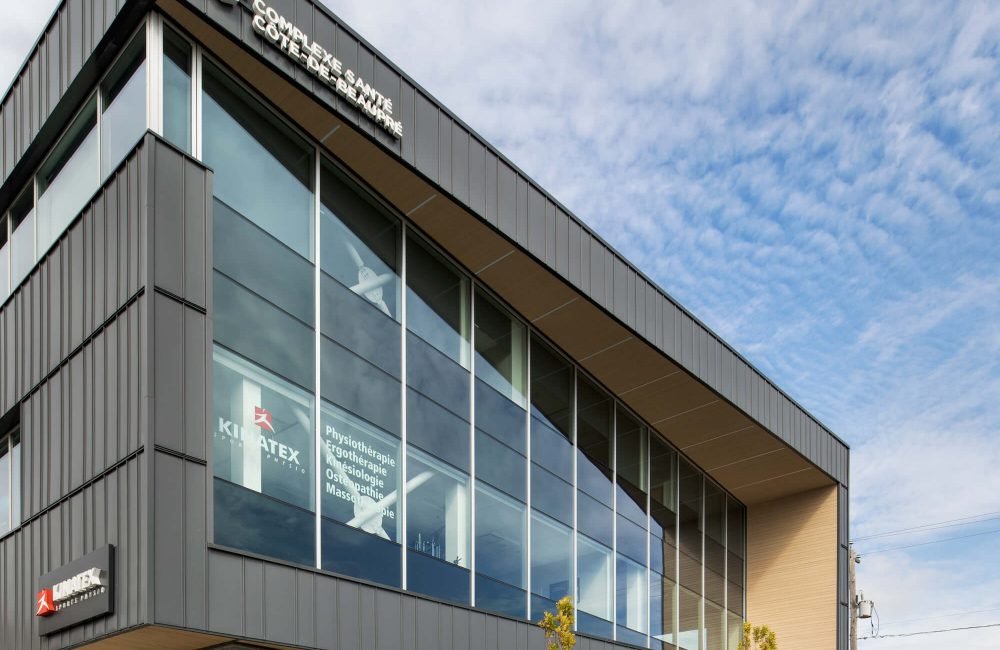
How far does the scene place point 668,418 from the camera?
893 inches

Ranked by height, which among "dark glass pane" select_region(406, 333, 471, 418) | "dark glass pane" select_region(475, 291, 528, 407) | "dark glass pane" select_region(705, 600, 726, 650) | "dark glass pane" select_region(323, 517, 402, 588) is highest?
"dark glass pane" select_region(475, 291, 528, 407)

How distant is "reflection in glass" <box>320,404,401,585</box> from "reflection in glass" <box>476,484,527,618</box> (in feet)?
7.34

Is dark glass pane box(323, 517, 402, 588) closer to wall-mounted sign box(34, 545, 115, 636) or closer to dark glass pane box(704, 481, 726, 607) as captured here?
wall-mounted sign box(34, 545, 115, 636)

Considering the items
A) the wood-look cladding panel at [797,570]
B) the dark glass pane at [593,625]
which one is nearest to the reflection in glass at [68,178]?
the dark glass pane at [593,625]

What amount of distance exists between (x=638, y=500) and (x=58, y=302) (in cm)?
1284

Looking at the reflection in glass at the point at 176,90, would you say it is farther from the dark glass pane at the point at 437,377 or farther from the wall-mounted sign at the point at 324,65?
the dark glass pane at the point at 437,377

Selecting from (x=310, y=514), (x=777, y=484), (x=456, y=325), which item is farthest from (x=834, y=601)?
(x=310, y=514)

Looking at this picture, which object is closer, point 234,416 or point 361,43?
point 234,416

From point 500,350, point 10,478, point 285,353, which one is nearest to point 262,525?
point 285,353

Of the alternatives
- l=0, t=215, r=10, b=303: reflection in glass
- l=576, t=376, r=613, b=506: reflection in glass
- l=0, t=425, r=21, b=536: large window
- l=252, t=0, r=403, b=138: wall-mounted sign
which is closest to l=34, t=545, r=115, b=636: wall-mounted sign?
l=0, t=425, r=21, b=536: large window

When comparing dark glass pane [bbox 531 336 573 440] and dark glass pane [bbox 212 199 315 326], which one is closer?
dark glass pane [bbox 212 199 315 326]

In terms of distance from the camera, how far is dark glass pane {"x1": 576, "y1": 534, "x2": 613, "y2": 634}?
19.2 m

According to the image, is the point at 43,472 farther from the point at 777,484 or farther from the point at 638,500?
the point at 777,484

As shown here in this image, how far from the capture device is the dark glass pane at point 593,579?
1922 cm
